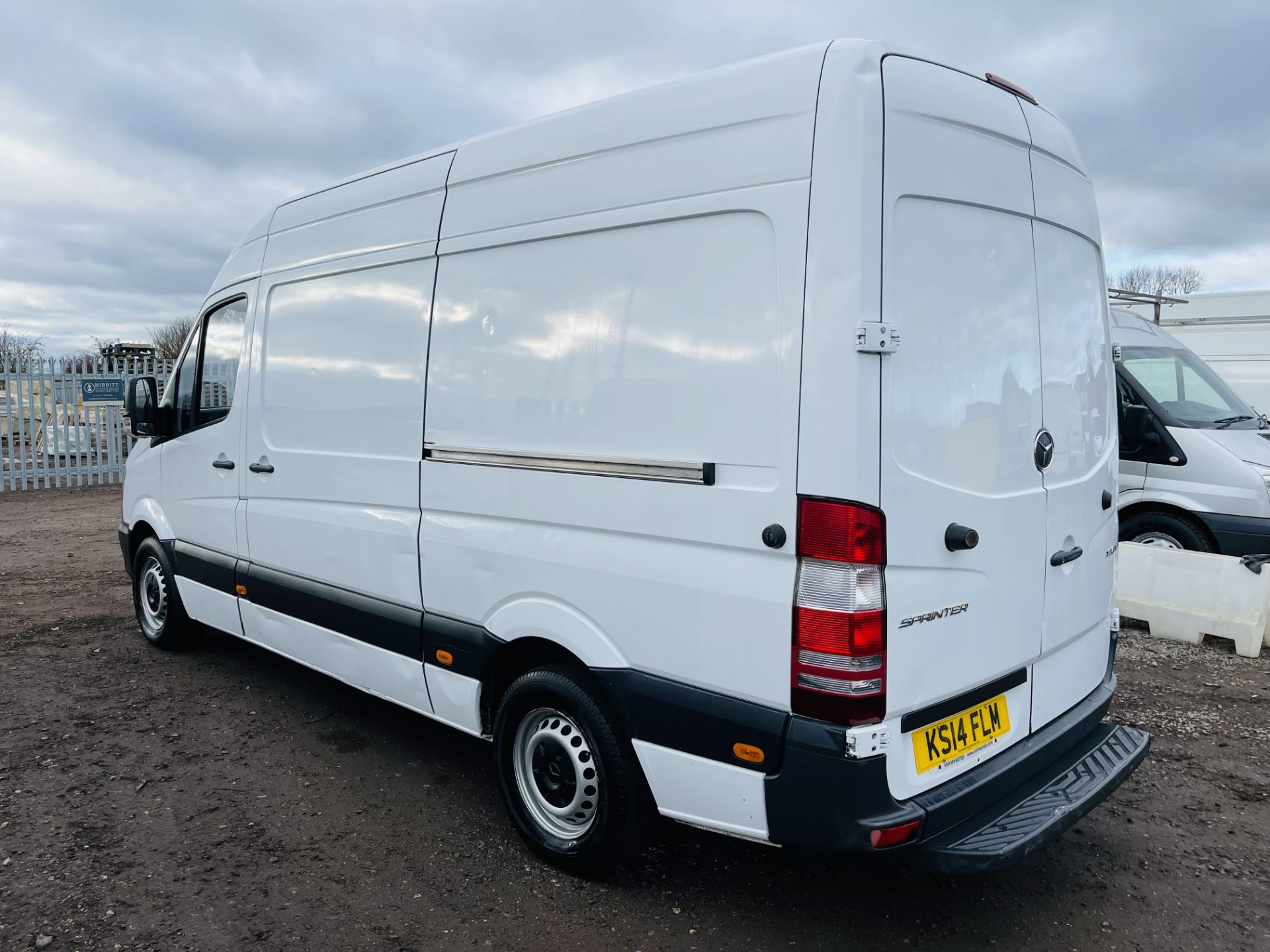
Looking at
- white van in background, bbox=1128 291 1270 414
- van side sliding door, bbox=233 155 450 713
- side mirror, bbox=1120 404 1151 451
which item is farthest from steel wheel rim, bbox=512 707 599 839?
white van in background, bbox=1128 291 1270 414

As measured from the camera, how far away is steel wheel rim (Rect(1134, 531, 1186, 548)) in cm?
664

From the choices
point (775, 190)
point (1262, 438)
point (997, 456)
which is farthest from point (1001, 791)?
point (1262, 438)

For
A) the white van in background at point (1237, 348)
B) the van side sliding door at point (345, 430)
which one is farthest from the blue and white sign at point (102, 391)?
the white van in background at point (1237, 348)

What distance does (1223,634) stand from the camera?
5770 millimetres

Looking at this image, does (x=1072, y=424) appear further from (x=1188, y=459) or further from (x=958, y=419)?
(x=1188, y=459)

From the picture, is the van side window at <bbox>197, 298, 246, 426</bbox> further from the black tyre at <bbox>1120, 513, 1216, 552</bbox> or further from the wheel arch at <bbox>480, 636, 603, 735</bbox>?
the black tyre at <bbox>1120, 513, 1216, 552</bbox>

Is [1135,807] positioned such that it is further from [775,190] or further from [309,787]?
[309,787]

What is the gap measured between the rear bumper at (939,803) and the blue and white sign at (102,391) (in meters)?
15.4

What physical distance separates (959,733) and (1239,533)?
497cm

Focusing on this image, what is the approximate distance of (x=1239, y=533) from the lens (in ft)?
20.7

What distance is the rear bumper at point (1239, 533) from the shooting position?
624cm

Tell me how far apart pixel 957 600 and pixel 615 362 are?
4.02 feet

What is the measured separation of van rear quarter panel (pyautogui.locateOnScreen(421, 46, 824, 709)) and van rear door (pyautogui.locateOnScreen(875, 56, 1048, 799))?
28cm

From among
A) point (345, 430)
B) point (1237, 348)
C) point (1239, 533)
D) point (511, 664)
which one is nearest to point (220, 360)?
point (345, 430)
